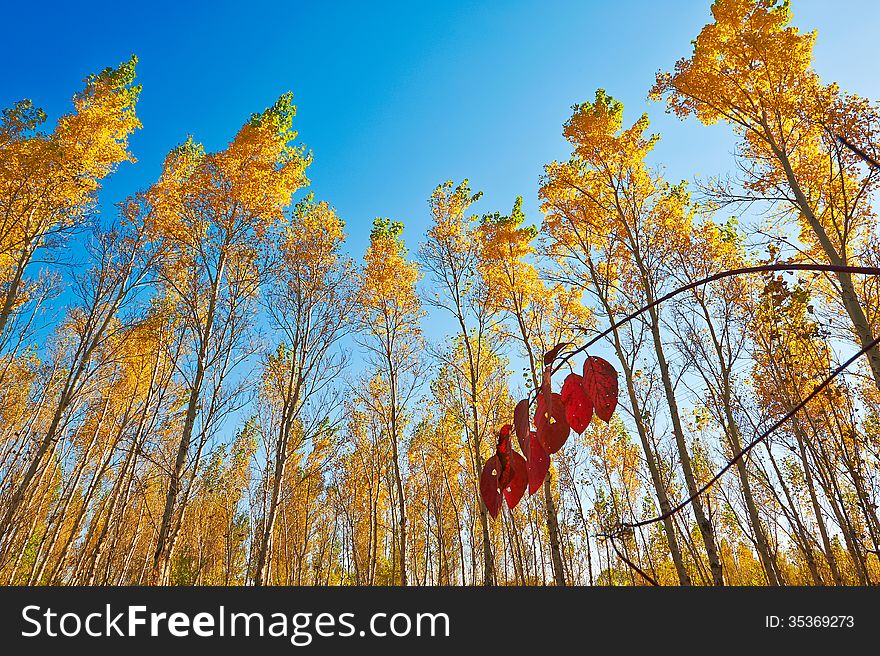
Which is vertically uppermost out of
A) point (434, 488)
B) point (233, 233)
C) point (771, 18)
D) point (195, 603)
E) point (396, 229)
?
point (396, 229)

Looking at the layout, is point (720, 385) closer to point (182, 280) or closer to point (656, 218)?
point (656, 218)

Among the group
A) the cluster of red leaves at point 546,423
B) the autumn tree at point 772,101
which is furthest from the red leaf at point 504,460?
the autumn tree at point 772,101

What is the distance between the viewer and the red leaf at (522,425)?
1.29 ft

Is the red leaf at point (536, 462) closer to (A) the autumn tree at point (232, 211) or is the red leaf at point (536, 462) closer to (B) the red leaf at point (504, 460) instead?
(B) the red leaf at point (504, 460)

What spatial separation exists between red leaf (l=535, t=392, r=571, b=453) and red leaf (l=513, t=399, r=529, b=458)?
0.01 m

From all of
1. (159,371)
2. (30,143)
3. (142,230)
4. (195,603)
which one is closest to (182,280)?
(142,230)

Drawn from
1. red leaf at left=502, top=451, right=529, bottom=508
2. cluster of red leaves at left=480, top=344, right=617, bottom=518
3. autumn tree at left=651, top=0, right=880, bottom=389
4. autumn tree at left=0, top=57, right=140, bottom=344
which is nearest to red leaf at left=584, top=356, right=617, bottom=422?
cluster of red leaves at left=480, top=344, right=617, bottom=518

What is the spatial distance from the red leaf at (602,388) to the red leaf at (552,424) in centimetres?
3

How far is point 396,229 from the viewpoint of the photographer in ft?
33.2

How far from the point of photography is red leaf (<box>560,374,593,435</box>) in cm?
47

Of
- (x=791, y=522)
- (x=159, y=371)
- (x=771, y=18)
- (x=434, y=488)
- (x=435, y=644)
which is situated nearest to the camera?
(x=435, y=644)

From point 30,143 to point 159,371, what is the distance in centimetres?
518

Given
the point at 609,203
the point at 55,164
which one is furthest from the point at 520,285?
the point at 55,164

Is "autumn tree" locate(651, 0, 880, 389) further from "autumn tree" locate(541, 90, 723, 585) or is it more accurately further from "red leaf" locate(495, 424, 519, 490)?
"red leaf" locate(495, 424, 519, 490)
